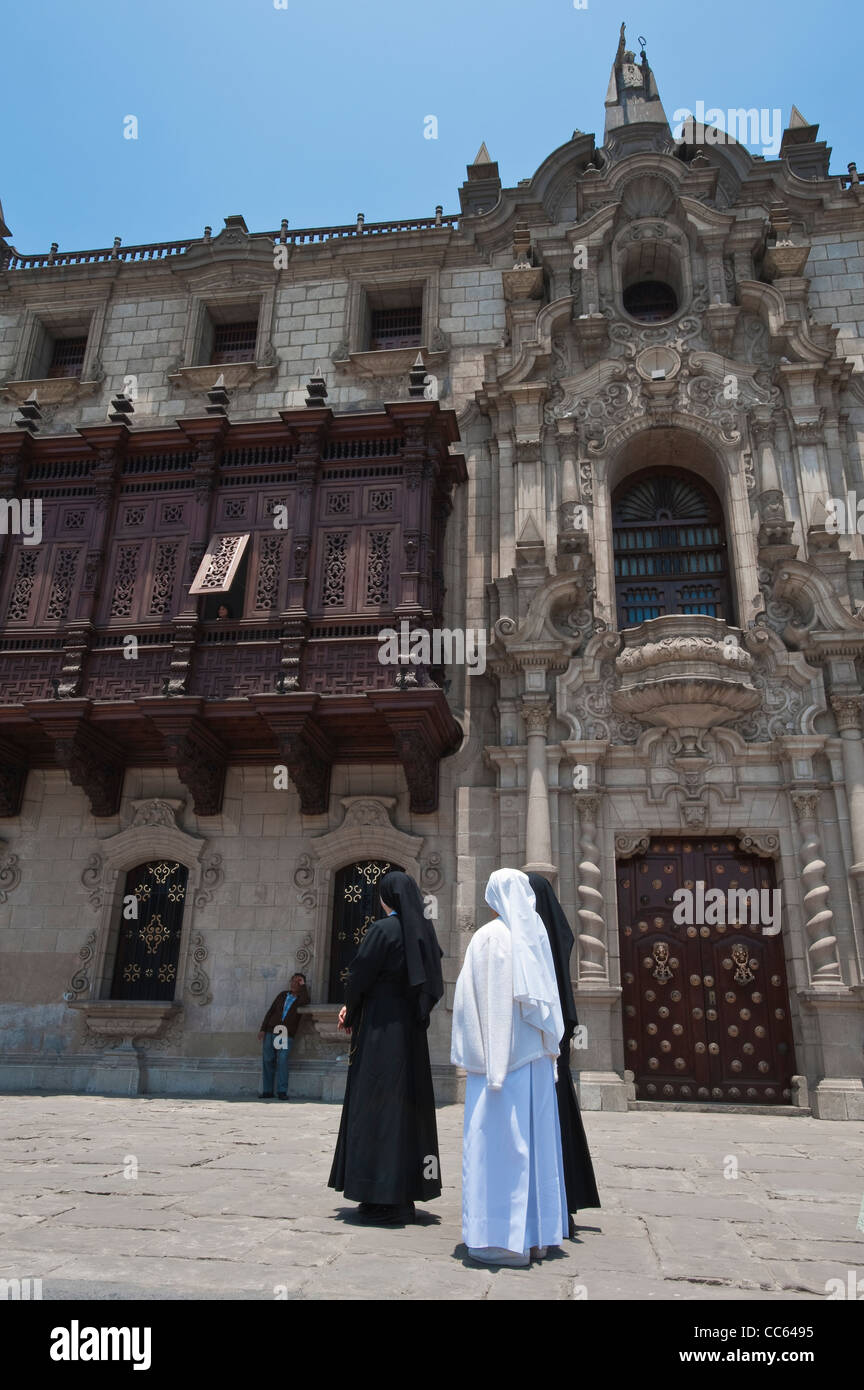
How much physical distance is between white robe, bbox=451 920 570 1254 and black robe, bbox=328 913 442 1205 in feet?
1.97

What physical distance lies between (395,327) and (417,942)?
603 inches

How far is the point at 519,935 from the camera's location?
5.07 meters

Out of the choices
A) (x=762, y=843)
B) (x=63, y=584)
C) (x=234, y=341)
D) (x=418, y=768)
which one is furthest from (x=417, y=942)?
(x=234, y=341)

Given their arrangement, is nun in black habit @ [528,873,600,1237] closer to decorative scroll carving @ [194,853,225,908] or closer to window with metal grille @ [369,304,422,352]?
decorative scroll carving @ [194,853,225,908]

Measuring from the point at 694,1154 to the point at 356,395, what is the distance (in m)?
13.5

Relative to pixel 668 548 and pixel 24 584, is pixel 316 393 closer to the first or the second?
pixel 24 584

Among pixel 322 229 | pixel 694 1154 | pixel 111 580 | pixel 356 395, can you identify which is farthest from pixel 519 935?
pixel 322 229

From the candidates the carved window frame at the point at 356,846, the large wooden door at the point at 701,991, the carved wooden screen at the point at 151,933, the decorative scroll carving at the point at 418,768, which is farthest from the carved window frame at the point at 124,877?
Answer: the large wooden door at the point at 701,991

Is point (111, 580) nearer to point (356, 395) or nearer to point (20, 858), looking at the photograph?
point (20, 858)

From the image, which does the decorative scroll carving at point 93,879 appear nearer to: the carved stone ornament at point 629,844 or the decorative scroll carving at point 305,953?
the decorative scroll carving at point 305,953

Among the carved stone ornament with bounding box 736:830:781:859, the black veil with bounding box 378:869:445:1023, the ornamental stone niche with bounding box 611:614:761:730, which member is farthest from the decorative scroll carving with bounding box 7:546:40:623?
the carved stone ornament with bounding box 736:830:781:859

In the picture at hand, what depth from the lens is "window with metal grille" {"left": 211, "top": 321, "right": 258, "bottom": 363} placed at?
18531 mm

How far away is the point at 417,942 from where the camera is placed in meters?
5.66

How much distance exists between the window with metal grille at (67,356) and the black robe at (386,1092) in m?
17.0
